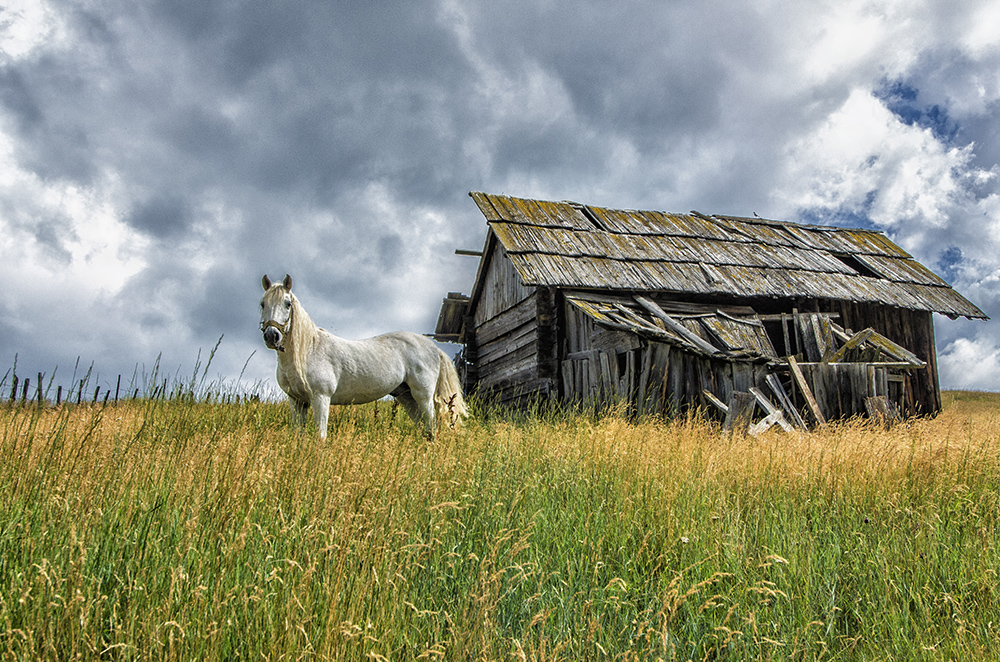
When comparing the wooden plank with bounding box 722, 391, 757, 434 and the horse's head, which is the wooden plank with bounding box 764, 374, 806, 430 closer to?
the wooden plank with bounding box 722, 391, 757, 434

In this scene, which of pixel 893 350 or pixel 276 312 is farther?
pixel 893 350

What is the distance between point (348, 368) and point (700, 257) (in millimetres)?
10550

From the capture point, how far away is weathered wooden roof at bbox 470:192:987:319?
13.8 m

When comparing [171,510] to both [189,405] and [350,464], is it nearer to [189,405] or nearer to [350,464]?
[350,464]

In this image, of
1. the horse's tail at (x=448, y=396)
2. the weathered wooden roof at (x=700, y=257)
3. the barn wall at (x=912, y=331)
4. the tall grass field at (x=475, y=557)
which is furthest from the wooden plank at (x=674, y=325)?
the barn wall at (x=912, y=331)

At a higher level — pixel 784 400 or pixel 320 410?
pixel 784 400

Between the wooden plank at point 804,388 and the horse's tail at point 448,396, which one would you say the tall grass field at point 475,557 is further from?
the wooden plank at point 804,388

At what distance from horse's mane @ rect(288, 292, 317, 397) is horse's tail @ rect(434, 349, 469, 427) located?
222 centimetres

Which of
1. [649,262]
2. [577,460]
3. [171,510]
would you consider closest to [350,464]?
[171,510]

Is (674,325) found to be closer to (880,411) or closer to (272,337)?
(880,411)

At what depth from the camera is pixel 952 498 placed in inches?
191

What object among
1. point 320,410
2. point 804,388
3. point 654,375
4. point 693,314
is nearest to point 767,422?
point 804,388

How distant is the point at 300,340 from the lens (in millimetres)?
7449

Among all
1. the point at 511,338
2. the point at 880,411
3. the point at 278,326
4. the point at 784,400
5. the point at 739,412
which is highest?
the point at 511,338
